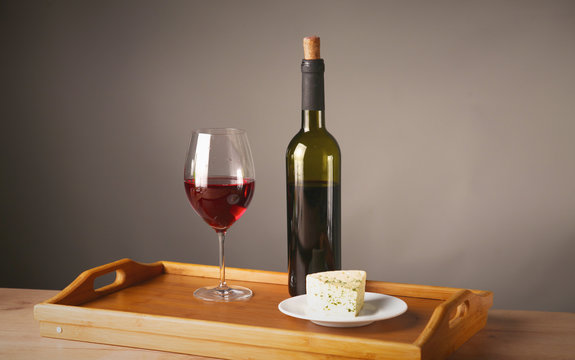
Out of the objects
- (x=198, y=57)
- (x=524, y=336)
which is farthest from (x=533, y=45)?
(x=524, y=336)

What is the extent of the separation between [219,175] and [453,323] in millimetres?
442

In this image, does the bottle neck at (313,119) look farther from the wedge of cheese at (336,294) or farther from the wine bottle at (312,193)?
the wedge of cheese at (336,294)

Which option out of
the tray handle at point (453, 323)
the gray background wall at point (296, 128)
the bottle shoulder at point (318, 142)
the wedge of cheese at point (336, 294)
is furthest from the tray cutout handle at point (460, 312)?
the gray background wall at point (296, 128)

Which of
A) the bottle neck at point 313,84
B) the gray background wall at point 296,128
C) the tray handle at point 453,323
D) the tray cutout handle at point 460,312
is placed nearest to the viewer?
the tray handle at point 453,323

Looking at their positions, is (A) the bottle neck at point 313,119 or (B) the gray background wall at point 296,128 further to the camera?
(B) the gray background wall at point 296,128

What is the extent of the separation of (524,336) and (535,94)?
1.74 metres

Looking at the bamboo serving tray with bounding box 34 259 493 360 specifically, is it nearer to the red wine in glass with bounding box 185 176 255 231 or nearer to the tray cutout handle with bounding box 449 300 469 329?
the tray cutout handle with bounding box 449 300 469 329

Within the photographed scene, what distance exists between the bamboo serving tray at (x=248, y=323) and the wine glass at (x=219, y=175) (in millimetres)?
88

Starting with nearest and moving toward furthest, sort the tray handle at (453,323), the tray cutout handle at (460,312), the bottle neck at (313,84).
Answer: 1. the tray handle at (453,323)
2. the tray cutout handle at (460,312)
3. the bottle neck at (313,84)

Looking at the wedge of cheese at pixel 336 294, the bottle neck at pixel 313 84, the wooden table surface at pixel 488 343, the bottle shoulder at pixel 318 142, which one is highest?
the bottle neck at pixel 313 84

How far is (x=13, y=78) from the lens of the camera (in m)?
2.83

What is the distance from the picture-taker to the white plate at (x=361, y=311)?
87cm

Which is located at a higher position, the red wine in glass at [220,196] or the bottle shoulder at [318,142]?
the bottle shoulder at [318,142]

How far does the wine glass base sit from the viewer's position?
42.0 inches
